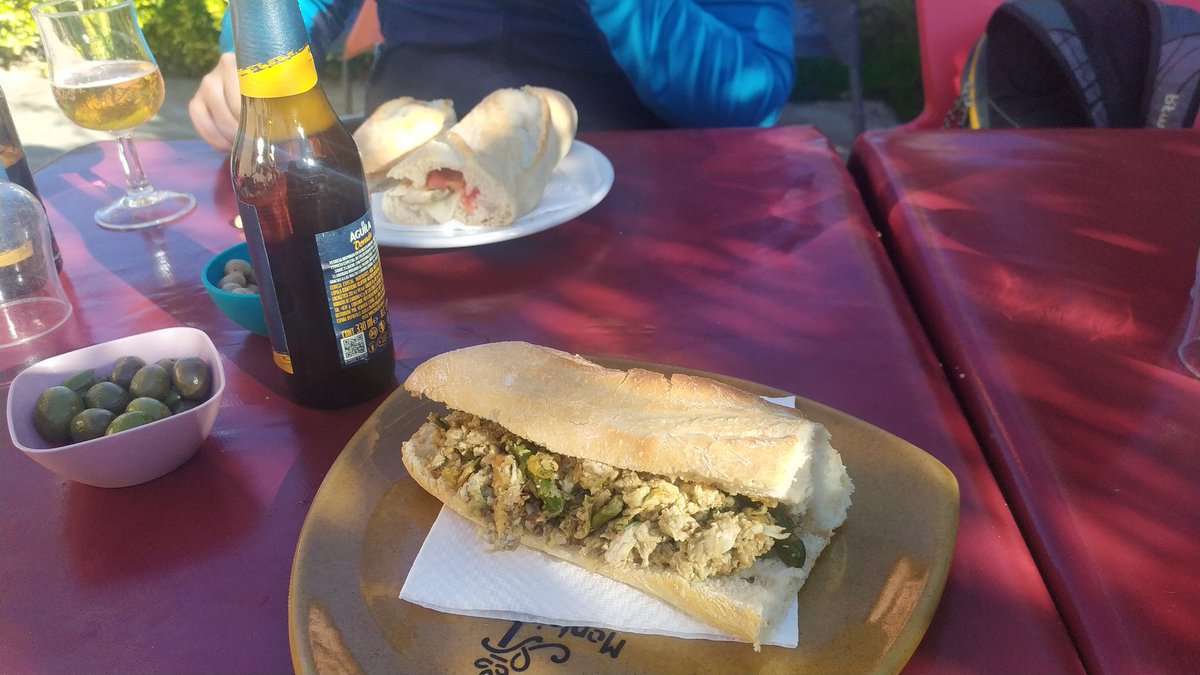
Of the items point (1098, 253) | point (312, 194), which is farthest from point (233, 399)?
point (1098, 253)

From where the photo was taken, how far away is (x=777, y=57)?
3070 mm

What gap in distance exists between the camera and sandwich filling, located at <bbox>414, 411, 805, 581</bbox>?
121 centimetres

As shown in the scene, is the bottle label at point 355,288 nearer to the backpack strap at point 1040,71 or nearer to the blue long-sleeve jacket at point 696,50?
the blue long-sleeve jacket at point 696,50

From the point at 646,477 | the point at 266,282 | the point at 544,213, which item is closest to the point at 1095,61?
the point at 544,213

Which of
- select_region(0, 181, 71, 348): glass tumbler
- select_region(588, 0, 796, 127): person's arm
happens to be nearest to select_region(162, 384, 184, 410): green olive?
select_region(0, 181, 71, 348): glass tumbler

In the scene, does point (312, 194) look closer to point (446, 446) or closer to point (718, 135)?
point (446, 446)

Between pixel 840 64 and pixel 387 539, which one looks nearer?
pixel 387 539

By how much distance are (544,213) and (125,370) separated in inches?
41.3

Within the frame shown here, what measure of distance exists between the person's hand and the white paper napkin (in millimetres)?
1683

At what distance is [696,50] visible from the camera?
2.79 meters

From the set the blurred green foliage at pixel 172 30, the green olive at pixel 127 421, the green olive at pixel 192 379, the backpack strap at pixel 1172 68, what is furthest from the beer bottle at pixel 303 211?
the blurred green foliage at pixel 172 30

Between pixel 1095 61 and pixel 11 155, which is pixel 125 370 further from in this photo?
pixel 1095 61

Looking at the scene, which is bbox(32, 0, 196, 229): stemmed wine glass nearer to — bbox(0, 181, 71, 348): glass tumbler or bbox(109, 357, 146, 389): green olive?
bbox(0, 181, 71, 348): glass tumbler

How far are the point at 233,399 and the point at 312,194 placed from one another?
470 millimetres
